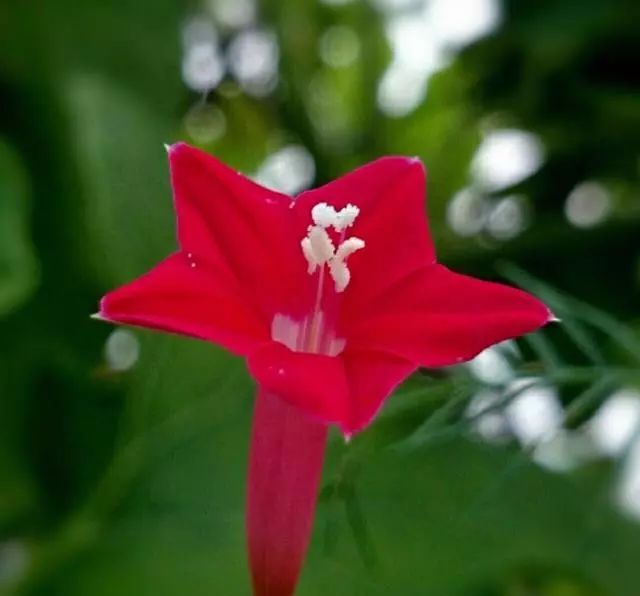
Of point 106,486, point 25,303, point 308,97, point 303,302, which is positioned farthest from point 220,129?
point 303,302

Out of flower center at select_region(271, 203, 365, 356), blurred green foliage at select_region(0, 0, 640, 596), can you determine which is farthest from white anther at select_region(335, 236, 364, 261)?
blurred green foliage at select_region(0, 0, 640, 596)

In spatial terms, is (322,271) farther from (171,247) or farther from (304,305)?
(171,247)

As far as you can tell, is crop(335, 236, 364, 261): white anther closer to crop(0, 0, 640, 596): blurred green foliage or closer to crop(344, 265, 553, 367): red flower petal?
crop(344, 265, 553, 367): red flower petal

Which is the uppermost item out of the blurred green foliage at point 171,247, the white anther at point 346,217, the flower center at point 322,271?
the white anther at point 346,217

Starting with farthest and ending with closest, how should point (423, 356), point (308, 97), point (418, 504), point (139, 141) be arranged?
point (308, 97)
point (139, 141)
point (418, 504)
point (423, 356)

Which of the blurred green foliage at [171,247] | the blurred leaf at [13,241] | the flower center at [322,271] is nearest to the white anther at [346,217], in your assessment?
the flower center at [322,271]

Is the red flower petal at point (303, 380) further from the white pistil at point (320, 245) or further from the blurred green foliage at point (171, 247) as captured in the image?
the blurred green foliage at point (171, 247)

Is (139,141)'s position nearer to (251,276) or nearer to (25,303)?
(25,303)
